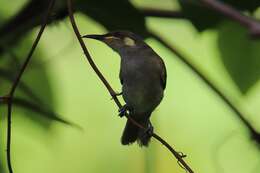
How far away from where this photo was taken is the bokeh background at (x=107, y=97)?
128 centimetres

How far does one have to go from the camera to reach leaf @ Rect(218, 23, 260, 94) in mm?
1230

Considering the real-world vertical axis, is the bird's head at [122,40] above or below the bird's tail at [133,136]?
above

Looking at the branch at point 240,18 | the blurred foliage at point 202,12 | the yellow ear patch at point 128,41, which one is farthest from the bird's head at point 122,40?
the branch at point 240,18

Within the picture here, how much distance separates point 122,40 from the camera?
1.23m

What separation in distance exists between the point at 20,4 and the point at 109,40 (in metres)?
0.48

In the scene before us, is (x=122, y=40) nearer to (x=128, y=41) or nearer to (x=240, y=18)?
(x=128, y=41)

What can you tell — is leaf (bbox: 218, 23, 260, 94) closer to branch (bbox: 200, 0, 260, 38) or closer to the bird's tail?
the bird's tail

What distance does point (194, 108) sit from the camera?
60.1 inches

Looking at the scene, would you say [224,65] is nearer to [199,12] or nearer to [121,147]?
[199,12]

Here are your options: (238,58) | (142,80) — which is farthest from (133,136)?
(238,58)

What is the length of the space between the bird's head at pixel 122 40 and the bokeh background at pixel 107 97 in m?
0.04

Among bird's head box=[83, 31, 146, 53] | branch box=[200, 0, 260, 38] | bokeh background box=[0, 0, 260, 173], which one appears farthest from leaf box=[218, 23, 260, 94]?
branch box=[200, 0, 260, 38]

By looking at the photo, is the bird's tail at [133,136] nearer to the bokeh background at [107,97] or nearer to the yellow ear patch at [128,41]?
the bokeh background at [107,97]

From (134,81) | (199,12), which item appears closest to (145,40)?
(134,81)
